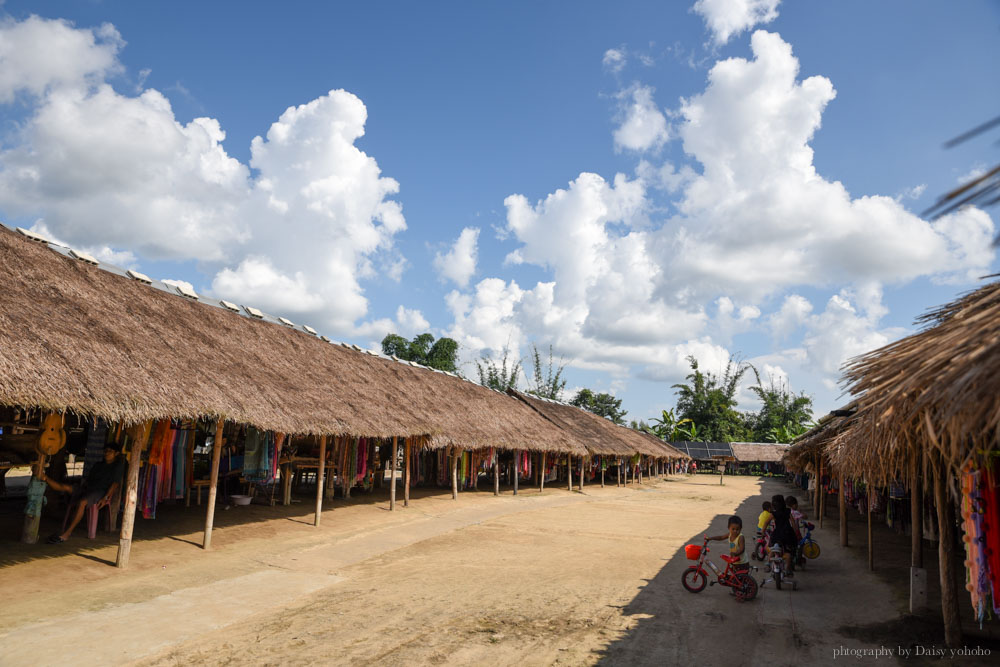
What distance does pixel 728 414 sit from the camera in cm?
5509

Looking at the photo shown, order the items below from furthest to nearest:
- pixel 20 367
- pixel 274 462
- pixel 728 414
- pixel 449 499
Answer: pixel 728 414 < pixel 449 499 < pixel 274 462 < pixel 20 367

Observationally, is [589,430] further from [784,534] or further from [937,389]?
[937,389]

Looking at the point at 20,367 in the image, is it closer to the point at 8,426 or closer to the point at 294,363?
the point at 8,426

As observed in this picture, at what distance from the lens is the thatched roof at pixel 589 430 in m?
26.0

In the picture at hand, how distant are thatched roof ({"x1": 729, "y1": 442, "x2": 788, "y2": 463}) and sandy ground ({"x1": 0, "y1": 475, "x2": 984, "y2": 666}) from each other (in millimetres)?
35958

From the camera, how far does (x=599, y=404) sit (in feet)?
183

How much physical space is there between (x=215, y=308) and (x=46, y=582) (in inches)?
274

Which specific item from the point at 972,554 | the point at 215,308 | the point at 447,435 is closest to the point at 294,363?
the point at 215,308

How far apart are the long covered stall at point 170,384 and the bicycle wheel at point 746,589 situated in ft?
23.6

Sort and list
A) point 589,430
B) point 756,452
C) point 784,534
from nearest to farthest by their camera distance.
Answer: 1. point 784,534
2. point 589,430
3. point 756,452

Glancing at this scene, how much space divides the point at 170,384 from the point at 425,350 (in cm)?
4226

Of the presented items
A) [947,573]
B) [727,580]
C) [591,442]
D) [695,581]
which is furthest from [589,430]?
[947,573]

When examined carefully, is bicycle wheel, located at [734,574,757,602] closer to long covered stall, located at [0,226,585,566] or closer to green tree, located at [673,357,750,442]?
long covered stall, located at [0,226,585,566]

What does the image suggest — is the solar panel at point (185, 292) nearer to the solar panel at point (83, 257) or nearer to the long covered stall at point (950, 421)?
the solar panel at point (83, 257)
